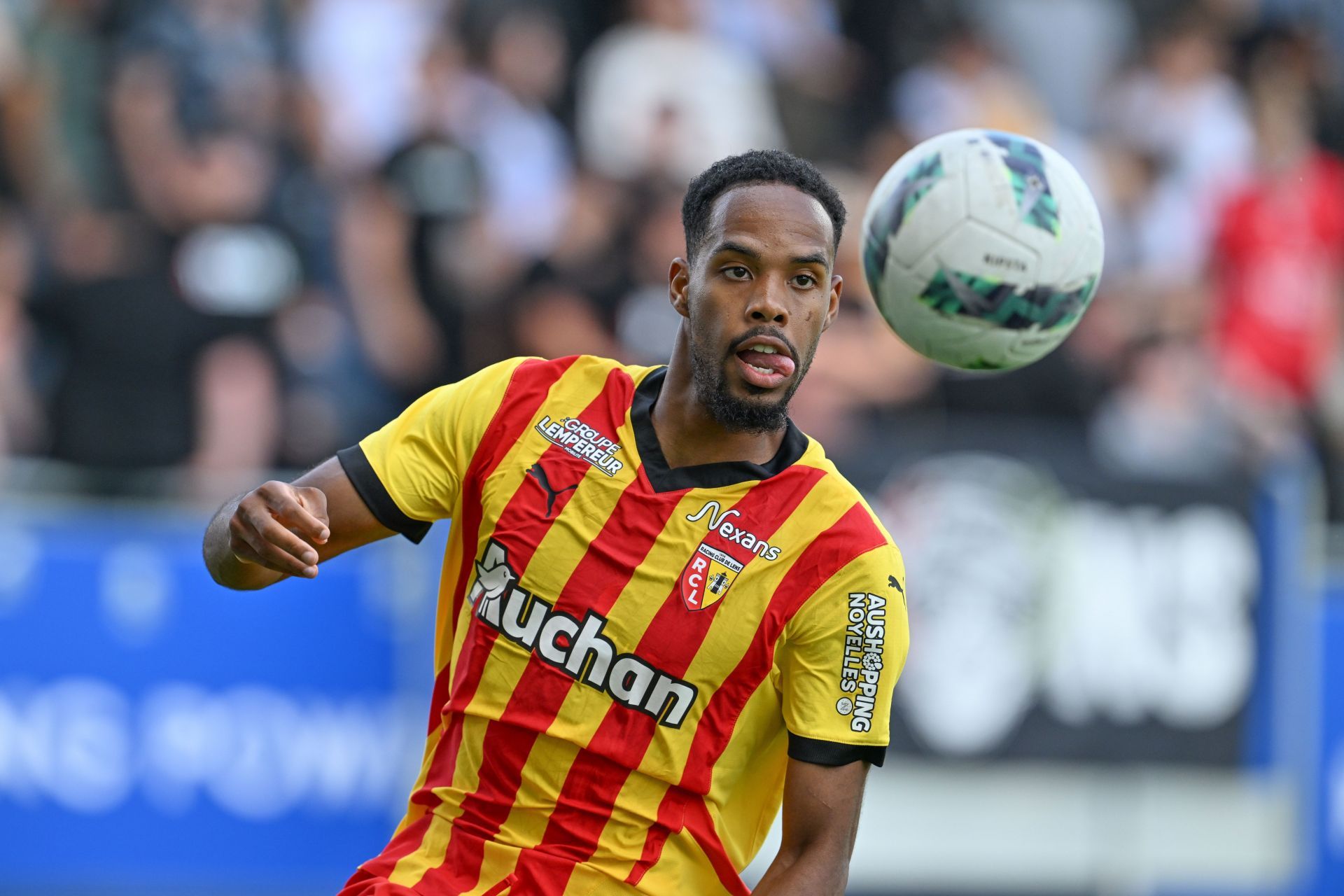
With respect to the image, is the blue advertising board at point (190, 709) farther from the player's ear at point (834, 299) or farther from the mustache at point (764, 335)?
the mustache at point (764, 335)

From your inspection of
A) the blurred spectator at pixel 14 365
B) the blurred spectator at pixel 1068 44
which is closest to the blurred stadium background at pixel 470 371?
the blurred spectator at pixel 14 365

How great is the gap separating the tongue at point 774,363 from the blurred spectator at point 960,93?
296 inches

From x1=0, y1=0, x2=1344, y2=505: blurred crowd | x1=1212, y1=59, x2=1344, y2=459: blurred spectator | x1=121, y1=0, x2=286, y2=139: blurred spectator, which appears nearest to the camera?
x1=0, y1=0, x2=1344, y2=505: blurred crowd

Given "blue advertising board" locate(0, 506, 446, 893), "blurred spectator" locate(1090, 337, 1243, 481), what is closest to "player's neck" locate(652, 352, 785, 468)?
"blue advertising board" locate(0, 506, 446, 893)

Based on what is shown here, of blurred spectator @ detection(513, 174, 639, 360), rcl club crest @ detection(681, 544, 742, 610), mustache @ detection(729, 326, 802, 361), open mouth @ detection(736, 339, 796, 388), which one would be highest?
blurred spectator @ detection(513, 174, 639, 360)

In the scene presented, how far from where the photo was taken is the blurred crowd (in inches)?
363

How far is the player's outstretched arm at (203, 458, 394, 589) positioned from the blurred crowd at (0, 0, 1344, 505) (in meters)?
4.50

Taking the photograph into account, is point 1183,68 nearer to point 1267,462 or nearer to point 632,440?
point 1267,462

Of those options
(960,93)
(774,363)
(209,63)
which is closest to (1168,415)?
(960,93)

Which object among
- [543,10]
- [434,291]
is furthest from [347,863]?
[543,10]

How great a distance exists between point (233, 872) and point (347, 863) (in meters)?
0.53

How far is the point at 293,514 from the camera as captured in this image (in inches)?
165

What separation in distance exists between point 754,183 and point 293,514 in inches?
54.3

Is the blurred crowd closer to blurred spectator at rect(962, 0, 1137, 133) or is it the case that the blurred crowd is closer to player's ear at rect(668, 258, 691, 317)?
blurred spectator at rect(962, 0, 1137, 133)
